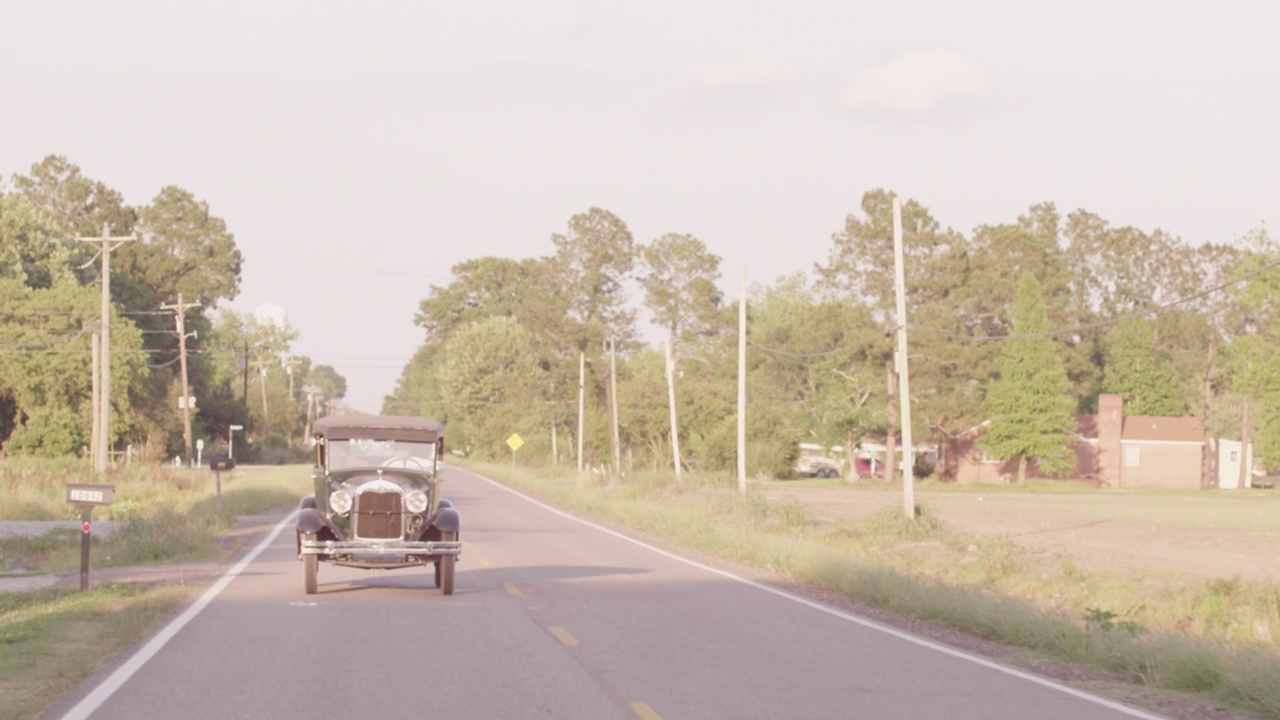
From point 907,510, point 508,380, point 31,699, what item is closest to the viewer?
point 31,699

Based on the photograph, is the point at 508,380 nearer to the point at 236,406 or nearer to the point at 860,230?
the point at 236,406

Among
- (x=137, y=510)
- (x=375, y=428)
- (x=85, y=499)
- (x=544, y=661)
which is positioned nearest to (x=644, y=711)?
(x=544, y=661)

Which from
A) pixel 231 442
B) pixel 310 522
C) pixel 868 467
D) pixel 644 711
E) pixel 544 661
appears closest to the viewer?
pixel 644 711

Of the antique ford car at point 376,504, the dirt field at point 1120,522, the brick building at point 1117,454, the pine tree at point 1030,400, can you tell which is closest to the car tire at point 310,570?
the antique ford car at point 376,504

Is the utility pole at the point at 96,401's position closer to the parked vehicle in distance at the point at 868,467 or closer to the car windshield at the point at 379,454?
the car windshield at the point at 379,454

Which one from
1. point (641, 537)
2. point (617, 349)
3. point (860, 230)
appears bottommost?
point (641, 537)

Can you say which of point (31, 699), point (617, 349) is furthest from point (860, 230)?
point (31, 699)

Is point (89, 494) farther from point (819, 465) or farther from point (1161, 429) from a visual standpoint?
point (819, 465)

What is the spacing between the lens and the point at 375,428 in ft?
60.2

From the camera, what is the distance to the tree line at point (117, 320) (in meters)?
69.2

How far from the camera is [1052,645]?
1442cm

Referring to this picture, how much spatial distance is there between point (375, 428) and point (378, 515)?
1.37m

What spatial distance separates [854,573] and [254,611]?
8.59 metres

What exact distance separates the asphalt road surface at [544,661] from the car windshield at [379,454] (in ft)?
5.57
